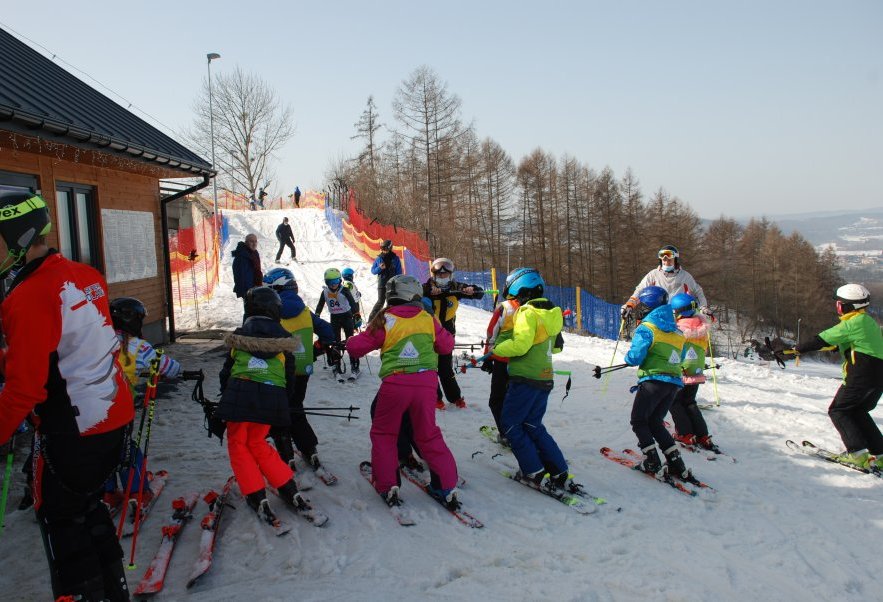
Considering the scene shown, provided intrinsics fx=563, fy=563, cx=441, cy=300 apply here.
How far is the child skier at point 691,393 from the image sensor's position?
629 cm

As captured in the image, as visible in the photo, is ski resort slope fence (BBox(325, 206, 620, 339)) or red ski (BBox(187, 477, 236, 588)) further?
ski resort slope fence (BBox(325, 206, 620, 339))

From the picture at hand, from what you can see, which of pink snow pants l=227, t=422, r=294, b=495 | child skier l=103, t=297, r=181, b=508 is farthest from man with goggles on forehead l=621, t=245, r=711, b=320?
child skier l=103, t=297, r=181, b=508

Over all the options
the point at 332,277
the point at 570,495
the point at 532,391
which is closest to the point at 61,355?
the point at 532,391

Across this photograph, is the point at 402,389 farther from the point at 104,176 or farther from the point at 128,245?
the point at 128,245

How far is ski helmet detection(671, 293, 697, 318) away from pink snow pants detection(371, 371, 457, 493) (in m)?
3.68

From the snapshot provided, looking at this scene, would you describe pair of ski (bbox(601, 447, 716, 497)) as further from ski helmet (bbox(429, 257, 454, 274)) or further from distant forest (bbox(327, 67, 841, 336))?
distant forest (bbox(327, 67, 841, 336))

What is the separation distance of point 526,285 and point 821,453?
4168 millimetres

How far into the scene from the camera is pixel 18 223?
2.43 m

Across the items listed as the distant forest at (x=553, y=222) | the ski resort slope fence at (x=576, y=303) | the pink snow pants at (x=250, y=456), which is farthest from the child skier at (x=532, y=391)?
the distant forest at (x=553, y=222)

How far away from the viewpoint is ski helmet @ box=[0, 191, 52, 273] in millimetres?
2412

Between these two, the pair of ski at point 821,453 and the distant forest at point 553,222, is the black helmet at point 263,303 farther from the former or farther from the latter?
the distant forest at point 553,222

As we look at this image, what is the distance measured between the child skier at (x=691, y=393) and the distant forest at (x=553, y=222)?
26.6 metres

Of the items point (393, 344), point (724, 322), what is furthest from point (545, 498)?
point (724, 322)

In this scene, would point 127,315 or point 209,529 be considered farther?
point 127,315
